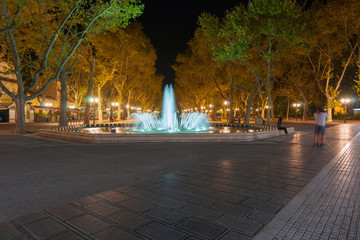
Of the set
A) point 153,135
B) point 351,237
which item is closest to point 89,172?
point 351,237

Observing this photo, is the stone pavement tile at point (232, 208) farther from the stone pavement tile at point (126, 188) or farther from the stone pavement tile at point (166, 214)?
the stone pavement tile at point (126, 188)

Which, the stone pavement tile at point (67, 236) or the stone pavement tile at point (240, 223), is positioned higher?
the stone pavement tile at point (67, 236)

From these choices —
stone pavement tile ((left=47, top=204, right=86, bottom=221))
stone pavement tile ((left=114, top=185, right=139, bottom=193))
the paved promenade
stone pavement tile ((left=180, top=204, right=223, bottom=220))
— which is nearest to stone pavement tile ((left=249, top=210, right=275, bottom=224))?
the paved promenade

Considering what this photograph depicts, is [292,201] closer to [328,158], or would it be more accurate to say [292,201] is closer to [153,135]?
[328,158]

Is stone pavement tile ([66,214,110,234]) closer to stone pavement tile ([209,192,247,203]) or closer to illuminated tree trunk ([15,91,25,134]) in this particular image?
stone pavement tile ([209,192,247,203])

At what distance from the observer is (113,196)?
4355mm

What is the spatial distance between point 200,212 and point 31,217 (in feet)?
8.18

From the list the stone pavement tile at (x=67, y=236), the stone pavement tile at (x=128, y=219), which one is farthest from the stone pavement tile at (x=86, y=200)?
the stone pavement tile at (x=67, y=236)

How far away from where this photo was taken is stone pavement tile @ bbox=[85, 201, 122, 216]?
12.0 feet

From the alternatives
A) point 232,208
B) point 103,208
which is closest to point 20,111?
point 103,208

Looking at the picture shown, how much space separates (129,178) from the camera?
5547 millimetres

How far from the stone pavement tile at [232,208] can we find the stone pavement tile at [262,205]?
6.5 inches

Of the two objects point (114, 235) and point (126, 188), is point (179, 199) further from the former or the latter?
point (114, 235)

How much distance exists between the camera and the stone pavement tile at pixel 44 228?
9.83ft
